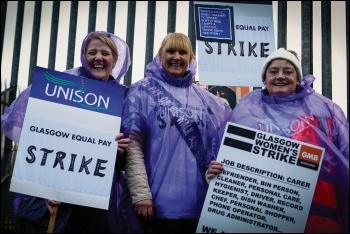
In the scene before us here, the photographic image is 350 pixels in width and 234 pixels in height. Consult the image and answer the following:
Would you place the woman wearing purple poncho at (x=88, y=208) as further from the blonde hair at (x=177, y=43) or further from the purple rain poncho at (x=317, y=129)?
the purple rain poncho at (x=317, y=129)

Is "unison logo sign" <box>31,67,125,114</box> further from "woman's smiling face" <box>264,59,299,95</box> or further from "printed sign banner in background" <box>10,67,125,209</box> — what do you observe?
"woman's smiling face" <box>264,59,299,95</box>

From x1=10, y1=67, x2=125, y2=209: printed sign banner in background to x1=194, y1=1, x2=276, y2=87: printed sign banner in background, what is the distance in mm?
1154

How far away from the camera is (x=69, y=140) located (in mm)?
2607

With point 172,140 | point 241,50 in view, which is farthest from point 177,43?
point 241,50

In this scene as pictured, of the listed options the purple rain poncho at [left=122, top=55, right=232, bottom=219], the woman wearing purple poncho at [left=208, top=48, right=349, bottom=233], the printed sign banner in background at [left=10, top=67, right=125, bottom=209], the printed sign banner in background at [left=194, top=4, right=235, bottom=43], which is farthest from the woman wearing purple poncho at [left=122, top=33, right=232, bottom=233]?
the printed sign banner in background at [left=194, top=4, right=235, bottom=43]

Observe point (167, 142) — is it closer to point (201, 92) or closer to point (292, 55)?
point (201, 92)

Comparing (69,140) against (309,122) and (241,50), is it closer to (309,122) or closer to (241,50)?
(309,122)

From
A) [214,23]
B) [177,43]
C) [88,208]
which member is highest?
[214,23]

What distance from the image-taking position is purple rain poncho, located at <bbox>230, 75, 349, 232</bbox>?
7.93 feet

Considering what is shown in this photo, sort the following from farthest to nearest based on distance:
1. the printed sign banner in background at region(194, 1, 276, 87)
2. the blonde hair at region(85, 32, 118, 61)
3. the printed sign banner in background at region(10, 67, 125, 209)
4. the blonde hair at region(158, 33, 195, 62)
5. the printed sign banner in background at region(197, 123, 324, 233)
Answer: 1. the printed sign banner in background at region(194, 1, 276, 87)
2. the blonde hair at region(85, 32, 118, 61)
3. the blonde hair at region(158, 33, 195, 62)
4. the printed sign banner in background at region(10, 67, 125, 209)
5. the printed sign banner in background at region(197, 123, 324, 233)

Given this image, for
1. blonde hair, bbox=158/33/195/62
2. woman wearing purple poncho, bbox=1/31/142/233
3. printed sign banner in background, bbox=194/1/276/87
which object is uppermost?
printed sign banner in background, bbox=194/1/276/87

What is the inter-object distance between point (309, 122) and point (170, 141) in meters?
0.71

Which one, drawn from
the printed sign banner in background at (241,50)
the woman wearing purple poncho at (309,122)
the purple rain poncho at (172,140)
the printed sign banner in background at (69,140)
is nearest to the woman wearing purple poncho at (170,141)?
the purple rain poncho at (172,140)

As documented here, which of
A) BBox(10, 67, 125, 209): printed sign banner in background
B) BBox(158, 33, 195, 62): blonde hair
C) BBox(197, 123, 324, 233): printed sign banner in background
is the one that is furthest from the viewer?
BBox(158, 33, 195, 62): blonde hair
